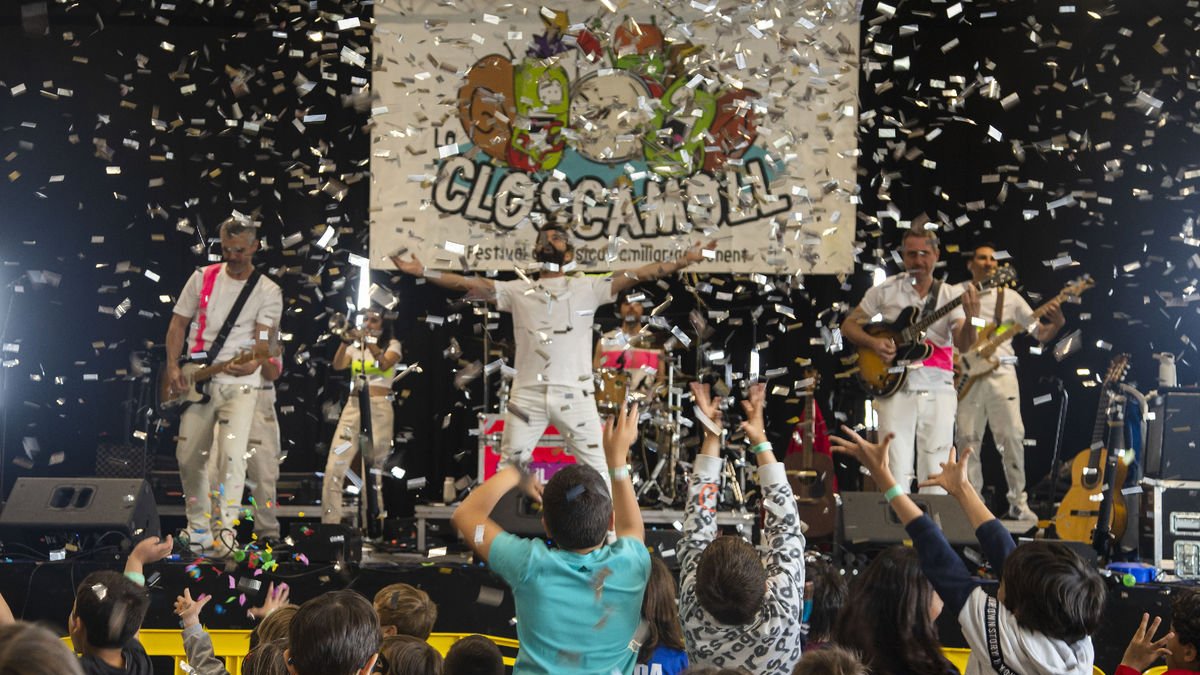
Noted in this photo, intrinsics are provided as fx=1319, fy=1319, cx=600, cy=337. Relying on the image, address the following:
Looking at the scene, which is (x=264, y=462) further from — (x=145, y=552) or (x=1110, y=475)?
(x=1110, y=475)

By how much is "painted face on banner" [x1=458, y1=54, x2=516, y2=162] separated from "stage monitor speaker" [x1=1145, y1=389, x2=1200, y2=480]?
4.72m

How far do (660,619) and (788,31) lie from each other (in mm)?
6271

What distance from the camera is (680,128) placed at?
9406 millimetres

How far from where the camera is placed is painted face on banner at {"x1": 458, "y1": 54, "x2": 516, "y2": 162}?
9266 mm

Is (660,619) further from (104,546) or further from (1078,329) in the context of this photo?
(1078,329)

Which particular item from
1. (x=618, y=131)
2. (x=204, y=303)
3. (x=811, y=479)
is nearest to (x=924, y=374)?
(x=811, y=479)

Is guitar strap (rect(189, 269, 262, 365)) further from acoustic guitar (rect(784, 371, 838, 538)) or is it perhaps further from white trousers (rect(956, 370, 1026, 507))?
white trousers (rect(956, 370, 1026, 507))

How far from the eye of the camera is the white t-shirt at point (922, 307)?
775 cm

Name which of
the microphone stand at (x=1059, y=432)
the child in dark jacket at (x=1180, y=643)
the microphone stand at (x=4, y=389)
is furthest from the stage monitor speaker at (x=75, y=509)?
the microphone stand at (x=1059, y=432)

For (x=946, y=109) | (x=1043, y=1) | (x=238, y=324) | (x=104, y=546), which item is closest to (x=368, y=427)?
(x=238, y=324)

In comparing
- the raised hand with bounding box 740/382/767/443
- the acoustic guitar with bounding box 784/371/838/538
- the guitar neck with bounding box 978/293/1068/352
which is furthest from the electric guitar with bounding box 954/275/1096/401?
the raised hand with bounding box 740/382/767/443

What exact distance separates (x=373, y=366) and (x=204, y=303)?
1.76m

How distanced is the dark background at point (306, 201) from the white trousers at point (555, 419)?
3.15 m

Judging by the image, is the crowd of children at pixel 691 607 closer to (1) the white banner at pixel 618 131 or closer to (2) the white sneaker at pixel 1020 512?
(2) the white sneaker at pixel 1020 512
